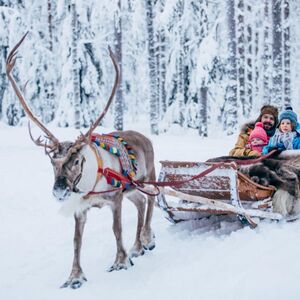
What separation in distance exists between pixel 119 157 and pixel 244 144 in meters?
2.60

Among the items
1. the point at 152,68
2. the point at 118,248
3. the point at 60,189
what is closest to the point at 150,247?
the point at 118,248

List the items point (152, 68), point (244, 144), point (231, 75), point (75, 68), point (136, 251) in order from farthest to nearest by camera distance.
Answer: point (75, 68) → point (152, 68) → point (231, 75) → point (244, 144) → point (136, 251)

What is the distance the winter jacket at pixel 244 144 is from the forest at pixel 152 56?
9.70m

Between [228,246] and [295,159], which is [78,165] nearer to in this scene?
[228,246]

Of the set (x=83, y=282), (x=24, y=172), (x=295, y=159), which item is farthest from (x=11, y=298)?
(x=24, y=172)

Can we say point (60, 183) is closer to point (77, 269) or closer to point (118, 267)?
point (77, 269)

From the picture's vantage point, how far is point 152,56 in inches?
858

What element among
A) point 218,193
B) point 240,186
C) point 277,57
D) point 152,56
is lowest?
point 218,193

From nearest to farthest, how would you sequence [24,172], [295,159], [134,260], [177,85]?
[134,260], [295,159], [24,172], [177,85]

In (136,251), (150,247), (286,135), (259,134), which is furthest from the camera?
(259,134)

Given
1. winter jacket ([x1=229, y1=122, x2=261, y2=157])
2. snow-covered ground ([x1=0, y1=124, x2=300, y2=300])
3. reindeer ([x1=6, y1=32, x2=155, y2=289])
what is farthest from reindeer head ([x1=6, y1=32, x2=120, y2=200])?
winter jacket ([x1=229, y1=122, x2=261, y2=157])

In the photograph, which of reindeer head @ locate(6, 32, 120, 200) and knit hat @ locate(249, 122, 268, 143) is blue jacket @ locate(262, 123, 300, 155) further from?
reindeer head @ locate(6, 32, 120, 200)

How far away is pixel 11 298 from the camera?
492cm

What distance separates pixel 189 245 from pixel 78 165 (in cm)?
184
